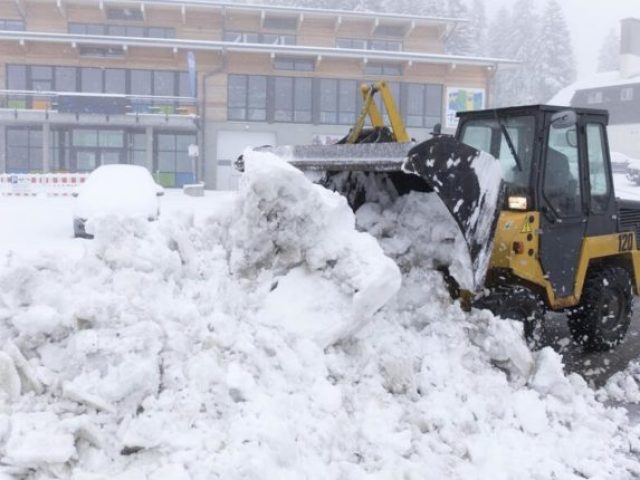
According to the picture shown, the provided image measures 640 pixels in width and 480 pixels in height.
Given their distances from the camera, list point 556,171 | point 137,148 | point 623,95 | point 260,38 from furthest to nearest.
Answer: point 623,95 → point 260,38 → point 137,148 → point 556,171

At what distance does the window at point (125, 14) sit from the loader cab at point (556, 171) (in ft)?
102

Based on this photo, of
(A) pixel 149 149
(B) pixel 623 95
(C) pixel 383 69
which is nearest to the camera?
(A) pixel 149 149

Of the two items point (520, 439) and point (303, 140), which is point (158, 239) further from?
point (303, 140)

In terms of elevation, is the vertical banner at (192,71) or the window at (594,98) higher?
the window at (594,98)

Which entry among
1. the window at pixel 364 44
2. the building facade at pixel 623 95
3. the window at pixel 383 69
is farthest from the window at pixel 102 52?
the building facade at pixel 623 95

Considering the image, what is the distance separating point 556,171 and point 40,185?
73.9ft

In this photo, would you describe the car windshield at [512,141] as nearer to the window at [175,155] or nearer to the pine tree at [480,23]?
the window at [175,155]

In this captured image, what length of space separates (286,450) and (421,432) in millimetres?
1108

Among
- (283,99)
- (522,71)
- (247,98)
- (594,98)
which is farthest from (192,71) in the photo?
(594,98)

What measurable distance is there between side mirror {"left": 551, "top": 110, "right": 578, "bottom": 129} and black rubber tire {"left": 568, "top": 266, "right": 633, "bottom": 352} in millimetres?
1849

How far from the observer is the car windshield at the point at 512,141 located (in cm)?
611

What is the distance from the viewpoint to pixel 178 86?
32.9 m

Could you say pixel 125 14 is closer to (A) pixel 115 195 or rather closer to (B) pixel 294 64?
(B) pixel 294 64

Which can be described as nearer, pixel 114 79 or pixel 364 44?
pixel 114 79
